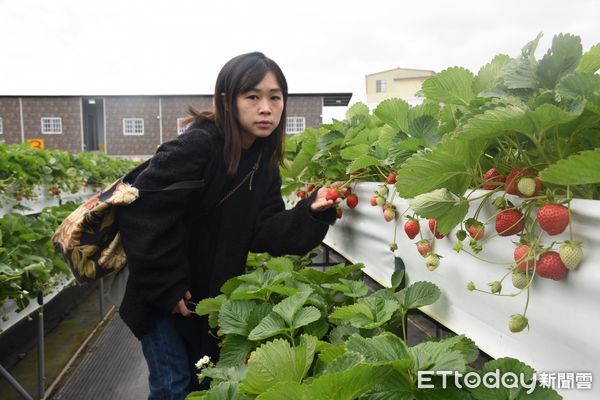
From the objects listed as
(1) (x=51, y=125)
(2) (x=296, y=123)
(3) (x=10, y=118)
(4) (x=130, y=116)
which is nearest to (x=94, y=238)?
(2) (x=296, y=123)

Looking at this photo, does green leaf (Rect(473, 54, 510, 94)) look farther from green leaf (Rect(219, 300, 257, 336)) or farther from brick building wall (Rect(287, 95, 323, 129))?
brick building wall (Rect(287, 95, 323, 129))

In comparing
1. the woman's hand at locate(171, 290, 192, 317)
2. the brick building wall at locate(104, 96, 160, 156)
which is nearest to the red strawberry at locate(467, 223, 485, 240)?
the woman's hand at locate(171, 290, 192, 317)

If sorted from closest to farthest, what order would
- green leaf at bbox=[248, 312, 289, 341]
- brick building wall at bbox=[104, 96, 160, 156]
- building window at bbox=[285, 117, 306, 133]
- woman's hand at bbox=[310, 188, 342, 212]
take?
green leaf at bbox=[248, 312, 289, 341] < woman's hand at bbox=[310, 188, 342, 212] < building window at bbox=[285, 117, 306, 133] < brick building wall at bbox=[104, 96, 160, 156]

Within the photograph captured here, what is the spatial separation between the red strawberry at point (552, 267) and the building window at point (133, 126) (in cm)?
3613

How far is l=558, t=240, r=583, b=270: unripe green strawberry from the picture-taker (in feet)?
2.57

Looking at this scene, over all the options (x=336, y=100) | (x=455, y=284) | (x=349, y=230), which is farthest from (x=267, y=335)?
(x=336, y=100)

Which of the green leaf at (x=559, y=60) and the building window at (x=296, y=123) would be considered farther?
the building window at (x=296, y=123)

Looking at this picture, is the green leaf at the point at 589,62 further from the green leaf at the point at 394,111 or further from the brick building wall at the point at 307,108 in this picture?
the brick building wall at the point at 307,108

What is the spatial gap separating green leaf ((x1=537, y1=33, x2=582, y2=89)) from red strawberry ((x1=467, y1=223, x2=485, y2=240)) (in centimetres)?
29

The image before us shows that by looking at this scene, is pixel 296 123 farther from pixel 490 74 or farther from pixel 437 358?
pixel 437 358

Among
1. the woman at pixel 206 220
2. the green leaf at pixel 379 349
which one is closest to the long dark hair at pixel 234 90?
the woman at pixel 206 220

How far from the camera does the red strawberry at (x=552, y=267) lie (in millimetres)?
818

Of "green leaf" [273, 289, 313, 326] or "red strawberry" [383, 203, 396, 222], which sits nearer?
"green leaf" [273, 289, 313, 326]

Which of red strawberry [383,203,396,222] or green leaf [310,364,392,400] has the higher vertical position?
Answer: red strawberry [383,203,396,222]
